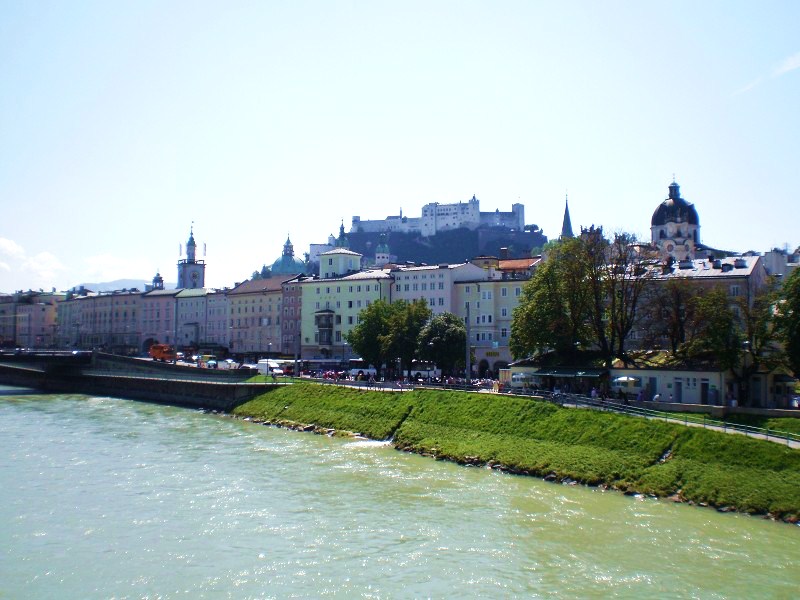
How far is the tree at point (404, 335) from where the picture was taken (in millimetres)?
70688

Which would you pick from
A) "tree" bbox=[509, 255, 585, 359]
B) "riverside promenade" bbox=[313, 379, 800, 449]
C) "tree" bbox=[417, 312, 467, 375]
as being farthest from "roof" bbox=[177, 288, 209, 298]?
"riverside promenade" bbox=[313, 379, 800, 449]

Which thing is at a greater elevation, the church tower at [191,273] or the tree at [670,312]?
the church tower at [191,273]

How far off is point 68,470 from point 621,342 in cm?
3406

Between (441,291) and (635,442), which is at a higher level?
(441,291)

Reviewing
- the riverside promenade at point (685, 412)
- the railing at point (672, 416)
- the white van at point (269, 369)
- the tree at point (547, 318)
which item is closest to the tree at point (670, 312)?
the tree at point (547, 318)

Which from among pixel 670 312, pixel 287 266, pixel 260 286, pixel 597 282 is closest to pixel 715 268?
pixel 670 312

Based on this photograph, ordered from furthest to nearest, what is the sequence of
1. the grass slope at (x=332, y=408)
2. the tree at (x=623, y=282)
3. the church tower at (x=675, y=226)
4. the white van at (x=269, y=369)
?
the church tower at (x=675, y=226)
the white van at (x=269, y=369)
the tree at (x=623, y=282)
the grass slope at (x=332, y=408)

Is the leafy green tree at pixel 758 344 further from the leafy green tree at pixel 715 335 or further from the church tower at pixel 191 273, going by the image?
the church tower at pixel 191 273

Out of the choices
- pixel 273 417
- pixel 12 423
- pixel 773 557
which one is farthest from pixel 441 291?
pixel 773 557

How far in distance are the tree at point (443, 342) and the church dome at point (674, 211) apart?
61941mm

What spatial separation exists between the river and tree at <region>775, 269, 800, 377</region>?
18.2m

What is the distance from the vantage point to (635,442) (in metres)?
38.4

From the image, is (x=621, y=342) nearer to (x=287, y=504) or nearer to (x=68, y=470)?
(x=287, y=504)

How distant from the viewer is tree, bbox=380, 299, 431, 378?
2783 inches
